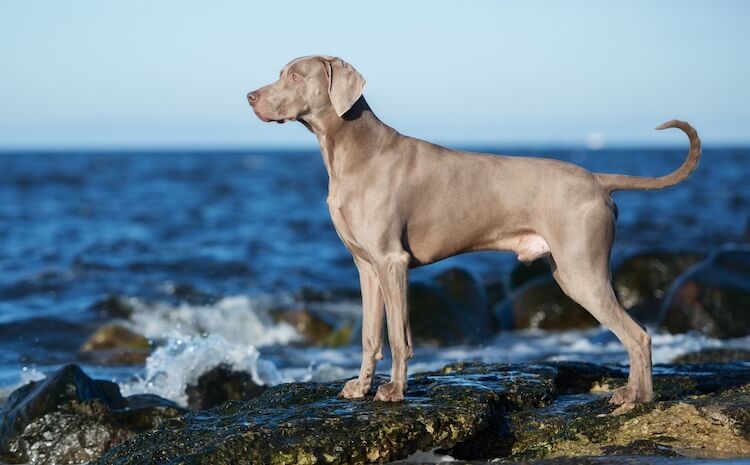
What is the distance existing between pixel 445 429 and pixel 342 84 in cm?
239

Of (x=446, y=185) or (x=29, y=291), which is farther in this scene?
(x=29, y=291)

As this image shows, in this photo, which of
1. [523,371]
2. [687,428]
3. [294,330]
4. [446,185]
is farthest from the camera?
[294,330]

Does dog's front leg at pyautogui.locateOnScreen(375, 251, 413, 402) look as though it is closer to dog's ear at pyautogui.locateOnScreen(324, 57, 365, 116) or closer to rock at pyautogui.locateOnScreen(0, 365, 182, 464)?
dog's ear at pyautogui.locateOnScreen(324, 57, 365, 116)

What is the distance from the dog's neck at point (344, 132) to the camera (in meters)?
6.59

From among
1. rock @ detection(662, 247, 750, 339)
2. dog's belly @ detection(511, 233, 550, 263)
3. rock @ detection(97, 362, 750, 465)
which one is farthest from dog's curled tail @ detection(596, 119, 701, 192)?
rock @ detection(662, 247, 750, 339)

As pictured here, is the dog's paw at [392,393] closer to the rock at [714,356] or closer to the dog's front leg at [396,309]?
the dog's front leg at [396,309]

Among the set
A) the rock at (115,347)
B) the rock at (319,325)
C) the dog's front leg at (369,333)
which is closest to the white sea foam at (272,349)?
the rock at (319,325)

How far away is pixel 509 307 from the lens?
15.8 m

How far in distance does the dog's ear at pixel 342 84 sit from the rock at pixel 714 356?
6.86 m

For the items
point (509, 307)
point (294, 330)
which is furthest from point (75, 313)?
point (509, 307)

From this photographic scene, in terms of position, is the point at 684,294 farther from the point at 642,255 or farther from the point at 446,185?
the point at 446,185

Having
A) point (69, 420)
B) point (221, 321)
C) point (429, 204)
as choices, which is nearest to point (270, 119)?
point (429, 204)

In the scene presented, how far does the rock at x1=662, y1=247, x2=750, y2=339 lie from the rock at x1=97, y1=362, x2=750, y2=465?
789cm

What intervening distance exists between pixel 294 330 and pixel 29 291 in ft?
19.8
